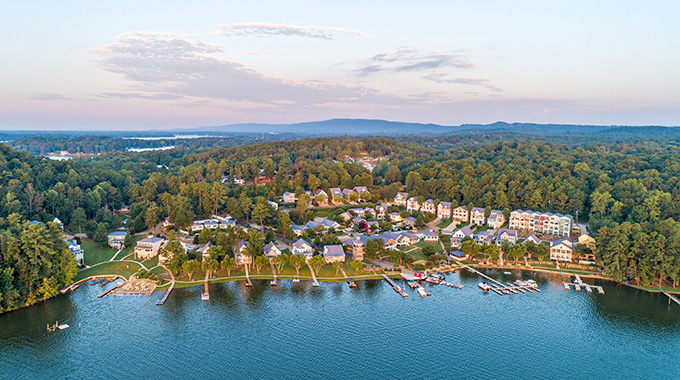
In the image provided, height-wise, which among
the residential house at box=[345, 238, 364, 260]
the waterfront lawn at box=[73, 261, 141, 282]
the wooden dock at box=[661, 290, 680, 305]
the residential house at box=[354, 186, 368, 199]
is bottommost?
the wooden dock at box=[661, 290, 680, 305]

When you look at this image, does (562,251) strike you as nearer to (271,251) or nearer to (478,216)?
(478,216)

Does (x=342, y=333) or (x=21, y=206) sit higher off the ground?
(x=21, y=206)

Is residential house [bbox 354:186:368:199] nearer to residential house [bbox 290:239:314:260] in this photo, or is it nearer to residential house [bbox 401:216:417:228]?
residential house [bbox 401:216:417:228]

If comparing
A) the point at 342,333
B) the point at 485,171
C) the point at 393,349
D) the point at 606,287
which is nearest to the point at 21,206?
the point at 342,333

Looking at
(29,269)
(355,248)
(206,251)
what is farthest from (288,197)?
(29,269)

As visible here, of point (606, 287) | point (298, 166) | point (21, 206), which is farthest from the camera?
point (298, 166)

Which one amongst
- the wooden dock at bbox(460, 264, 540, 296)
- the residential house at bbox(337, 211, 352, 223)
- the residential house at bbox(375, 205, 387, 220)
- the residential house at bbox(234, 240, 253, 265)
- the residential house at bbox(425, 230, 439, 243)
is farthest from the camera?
the residential house at bbox(375, 205, 387, 220)

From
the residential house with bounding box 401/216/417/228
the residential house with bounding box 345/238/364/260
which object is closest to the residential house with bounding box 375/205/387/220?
the residential house with bounding box 401/216/417/228

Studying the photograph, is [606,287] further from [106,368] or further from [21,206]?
[21,206]
